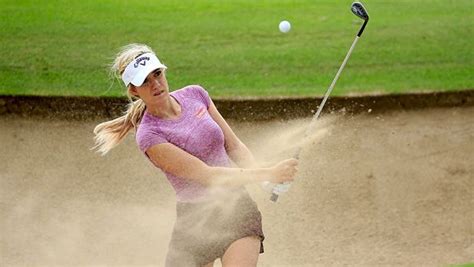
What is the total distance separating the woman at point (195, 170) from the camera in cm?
457

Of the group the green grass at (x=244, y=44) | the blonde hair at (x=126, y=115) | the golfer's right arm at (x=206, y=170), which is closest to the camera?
the golfer's right arm at (x=206, y=170)

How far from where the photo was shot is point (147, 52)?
475 centimetres

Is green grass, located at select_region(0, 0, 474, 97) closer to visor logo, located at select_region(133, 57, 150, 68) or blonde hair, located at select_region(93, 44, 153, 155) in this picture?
blonde hair, located at select_region(93, 44, 153, 155)

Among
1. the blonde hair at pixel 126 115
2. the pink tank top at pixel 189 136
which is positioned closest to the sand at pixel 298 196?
the blonde hair at pixel 126 115

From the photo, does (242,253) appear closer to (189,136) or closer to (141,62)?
(189,136)

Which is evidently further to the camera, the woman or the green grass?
the green grass

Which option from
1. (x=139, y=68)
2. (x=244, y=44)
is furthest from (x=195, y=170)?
(x=244, y=44)

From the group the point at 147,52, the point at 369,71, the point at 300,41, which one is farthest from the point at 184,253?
the point at 300,41

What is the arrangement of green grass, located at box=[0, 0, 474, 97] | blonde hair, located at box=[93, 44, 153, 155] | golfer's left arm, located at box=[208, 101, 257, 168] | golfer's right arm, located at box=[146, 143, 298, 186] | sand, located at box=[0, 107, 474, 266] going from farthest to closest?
green grass, located at box=[0, 0, 474, 97] → sand, located at box=[0, 107, 474, 266] → golfer's left arm, located at box=[208, 101, 257, 168] → blonde hair, located at box=[93, 44, 153, 155] → golfer's right arm, located at box=[146, 143, 298, 186]

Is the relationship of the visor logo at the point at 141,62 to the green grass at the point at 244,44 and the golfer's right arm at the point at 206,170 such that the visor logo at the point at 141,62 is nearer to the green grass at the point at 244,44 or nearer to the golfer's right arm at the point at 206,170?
the golfer's right arm at the point at 206,170

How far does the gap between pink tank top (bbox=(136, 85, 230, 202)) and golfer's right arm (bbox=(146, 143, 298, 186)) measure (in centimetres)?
7

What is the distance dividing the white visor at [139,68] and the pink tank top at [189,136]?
0.68ft

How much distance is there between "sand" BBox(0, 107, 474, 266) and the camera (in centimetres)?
712

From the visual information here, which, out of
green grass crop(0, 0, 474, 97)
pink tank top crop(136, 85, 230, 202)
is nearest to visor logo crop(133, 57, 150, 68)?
pink tank top crop(136, 85, 230, 202)
